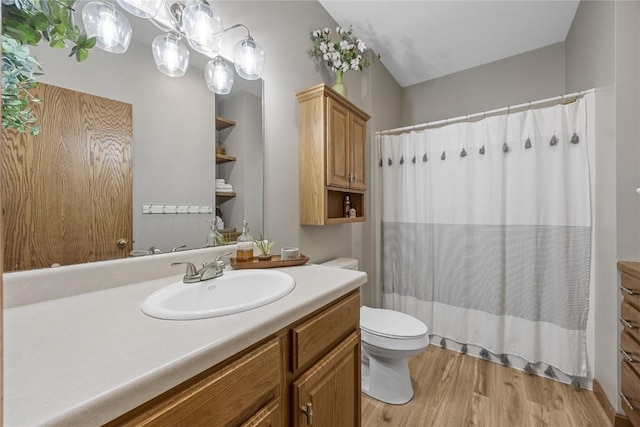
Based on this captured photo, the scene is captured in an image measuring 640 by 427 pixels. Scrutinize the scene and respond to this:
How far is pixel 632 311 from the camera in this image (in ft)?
4.22

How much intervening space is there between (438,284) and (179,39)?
2.27 meters

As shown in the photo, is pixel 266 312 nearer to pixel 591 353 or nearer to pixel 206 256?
pixel 206 256

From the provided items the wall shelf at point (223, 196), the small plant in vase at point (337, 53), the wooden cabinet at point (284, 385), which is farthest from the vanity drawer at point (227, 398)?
the small plant in vase at point (337, 53)

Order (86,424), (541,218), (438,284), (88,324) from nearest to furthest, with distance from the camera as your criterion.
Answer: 1. (86,424)
2. (88,324)
3. (541,218)
4. (438,284)

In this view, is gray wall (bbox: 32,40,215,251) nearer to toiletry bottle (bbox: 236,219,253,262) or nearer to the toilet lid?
toiletry bottle (bbox: 236,219,253,262)

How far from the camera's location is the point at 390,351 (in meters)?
1.55

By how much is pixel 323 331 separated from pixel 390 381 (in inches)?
40.1

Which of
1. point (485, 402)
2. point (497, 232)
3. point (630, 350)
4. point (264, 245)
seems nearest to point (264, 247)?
point (264, 245)

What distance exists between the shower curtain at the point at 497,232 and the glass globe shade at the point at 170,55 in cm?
177

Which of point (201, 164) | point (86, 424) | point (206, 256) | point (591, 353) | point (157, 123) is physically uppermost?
point (157, 123)

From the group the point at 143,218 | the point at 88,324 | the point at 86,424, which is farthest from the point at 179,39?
the point at 86,424

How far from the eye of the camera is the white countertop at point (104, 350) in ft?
1.44

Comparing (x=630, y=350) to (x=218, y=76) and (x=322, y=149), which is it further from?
(x=218, y=76)

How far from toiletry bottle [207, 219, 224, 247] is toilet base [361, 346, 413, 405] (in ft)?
3.56
